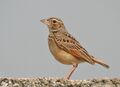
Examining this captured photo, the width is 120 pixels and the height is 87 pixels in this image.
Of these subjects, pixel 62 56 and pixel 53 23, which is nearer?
Answer: pixel 62 56

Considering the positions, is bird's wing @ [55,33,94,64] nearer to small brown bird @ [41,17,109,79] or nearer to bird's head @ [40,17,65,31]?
small brown bird @ [41,17,109,79]

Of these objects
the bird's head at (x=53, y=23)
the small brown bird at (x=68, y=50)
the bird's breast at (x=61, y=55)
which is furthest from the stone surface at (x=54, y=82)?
the bird's head at (x=53, y=23)

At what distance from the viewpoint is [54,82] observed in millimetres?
4000

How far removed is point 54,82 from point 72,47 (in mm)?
4546

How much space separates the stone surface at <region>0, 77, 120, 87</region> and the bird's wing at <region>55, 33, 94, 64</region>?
12.6 feet

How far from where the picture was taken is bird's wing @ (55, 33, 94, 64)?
8.14m

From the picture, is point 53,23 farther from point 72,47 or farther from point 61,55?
point 61,55

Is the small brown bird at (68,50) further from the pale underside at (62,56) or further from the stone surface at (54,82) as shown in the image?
the stone surface at (54,82)

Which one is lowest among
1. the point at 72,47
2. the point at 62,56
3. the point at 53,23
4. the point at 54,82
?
the point at 54,82

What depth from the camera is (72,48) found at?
850cm

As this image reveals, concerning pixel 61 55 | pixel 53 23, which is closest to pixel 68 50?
pixel 61 55

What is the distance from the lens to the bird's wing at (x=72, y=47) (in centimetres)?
814

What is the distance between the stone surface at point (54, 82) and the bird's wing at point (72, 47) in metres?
3.83

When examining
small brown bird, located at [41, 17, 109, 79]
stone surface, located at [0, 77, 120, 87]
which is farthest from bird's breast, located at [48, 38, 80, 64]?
stone surface, located at [0, 77, 120, 87]
